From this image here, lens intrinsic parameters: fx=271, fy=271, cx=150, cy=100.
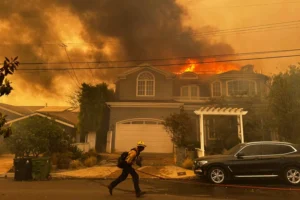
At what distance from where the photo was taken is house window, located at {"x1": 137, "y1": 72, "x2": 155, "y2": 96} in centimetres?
2102

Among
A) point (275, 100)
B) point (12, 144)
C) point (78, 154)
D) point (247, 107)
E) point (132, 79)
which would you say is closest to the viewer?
point (12, 144)

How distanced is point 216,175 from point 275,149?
231 cm

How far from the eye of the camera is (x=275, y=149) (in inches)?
377

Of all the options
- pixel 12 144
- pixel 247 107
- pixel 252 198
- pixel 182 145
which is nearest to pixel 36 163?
pixel 12 144

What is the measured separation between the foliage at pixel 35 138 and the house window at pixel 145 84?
27.9ft

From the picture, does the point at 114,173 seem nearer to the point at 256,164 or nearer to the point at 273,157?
the point at 256,164

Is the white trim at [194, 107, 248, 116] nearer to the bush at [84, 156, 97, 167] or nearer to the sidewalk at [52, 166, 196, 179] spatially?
the sidewalk at [52, 166, 196, 179]

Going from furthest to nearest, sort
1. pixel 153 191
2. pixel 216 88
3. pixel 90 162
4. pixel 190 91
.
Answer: pixel 190 91
pixel 216 88
pixel 90 162
pixel 153 191

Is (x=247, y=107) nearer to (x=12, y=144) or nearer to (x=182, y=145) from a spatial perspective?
(x=182, y=145)

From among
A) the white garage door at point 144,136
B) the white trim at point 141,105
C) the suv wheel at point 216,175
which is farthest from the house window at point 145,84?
the suv wheel at point 216,175

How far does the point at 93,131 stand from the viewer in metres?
18.7

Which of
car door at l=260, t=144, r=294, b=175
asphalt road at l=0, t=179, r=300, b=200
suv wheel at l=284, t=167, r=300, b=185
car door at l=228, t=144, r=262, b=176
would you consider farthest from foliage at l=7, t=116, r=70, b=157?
suv wheel at l=284, t=167, r=300, b=185

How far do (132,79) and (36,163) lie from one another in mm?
11804

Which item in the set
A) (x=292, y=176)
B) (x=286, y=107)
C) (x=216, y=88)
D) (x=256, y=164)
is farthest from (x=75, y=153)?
(x=216, y=88)
